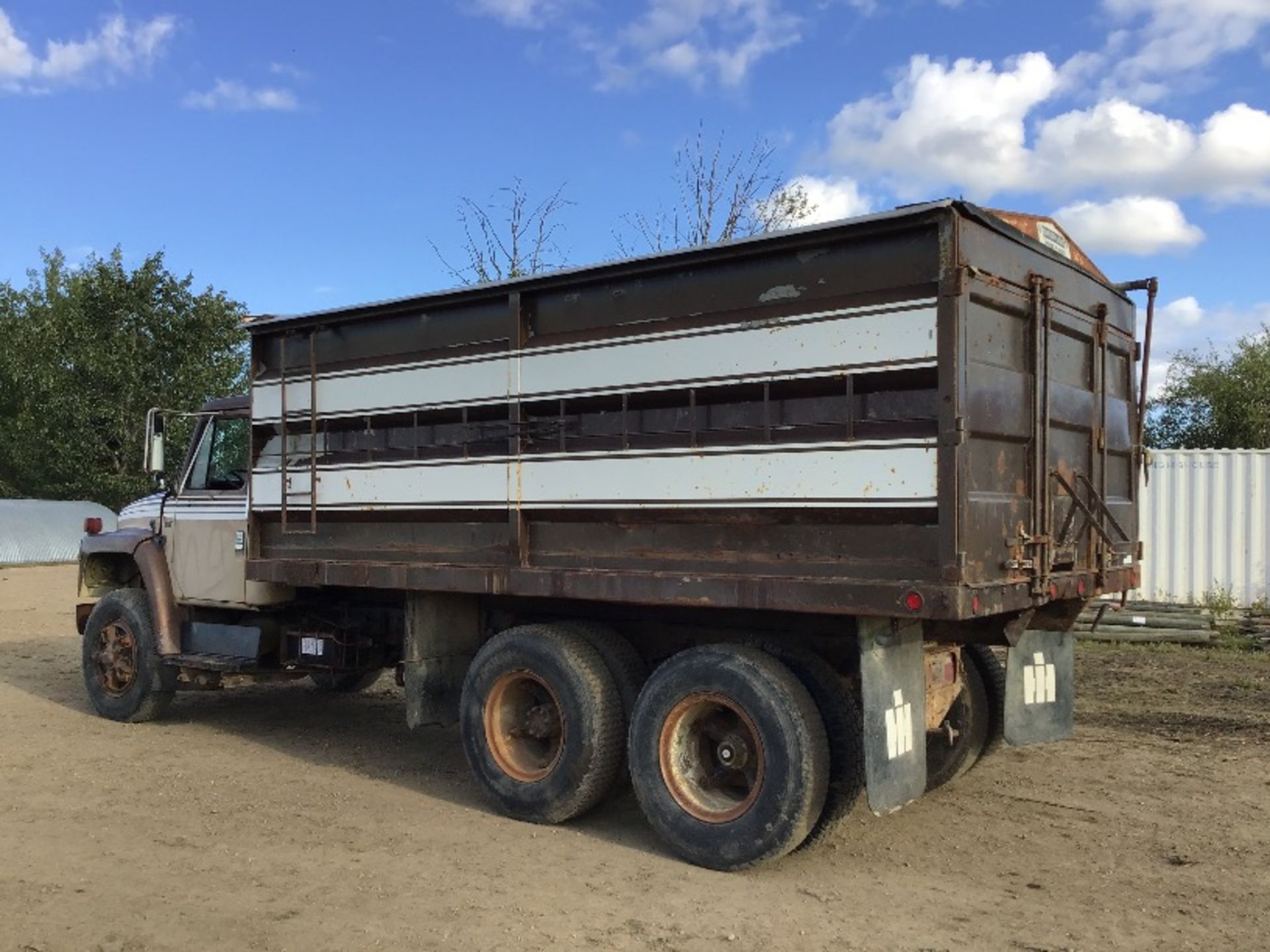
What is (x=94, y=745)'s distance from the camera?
314 inches

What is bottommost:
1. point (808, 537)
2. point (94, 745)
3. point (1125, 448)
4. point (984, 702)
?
point (94, 745)

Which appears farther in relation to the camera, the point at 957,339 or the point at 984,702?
the point at 984,702

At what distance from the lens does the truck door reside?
314 inches

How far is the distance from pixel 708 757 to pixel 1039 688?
205 cm

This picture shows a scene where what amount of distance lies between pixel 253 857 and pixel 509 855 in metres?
1.25

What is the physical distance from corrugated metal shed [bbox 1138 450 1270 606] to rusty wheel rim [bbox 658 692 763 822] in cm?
1062

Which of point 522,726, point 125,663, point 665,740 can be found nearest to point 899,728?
point 665,740

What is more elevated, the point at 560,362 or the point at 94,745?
the point at 560,362

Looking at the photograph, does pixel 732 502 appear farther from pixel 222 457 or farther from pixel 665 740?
pixel 222 457

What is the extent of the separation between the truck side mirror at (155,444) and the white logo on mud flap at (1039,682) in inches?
248

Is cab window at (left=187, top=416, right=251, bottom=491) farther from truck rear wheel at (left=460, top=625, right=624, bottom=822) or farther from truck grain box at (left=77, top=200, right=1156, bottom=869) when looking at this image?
truck rear wheel at (left=460, top=625, right=624, bottom=822)

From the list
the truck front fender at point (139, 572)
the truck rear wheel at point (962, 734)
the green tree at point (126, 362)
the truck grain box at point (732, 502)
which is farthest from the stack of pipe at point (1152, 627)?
the green tree at point (126, 362)

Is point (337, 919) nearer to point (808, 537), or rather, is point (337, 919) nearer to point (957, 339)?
point (808, 537)

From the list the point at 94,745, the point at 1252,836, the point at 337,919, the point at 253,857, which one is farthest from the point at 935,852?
the point at 94,745
